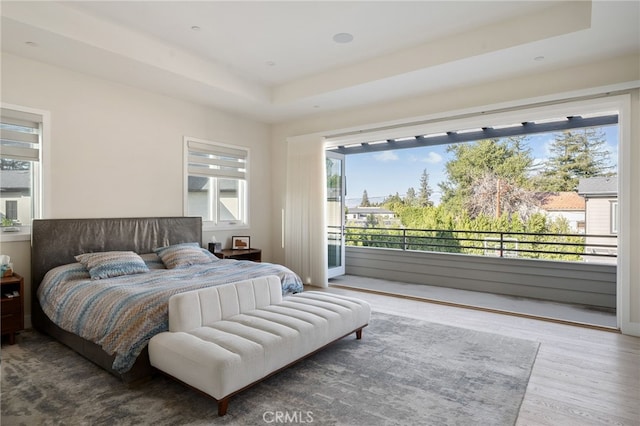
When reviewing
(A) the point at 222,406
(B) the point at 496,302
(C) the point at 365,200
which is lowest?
(B) the point at 496,302

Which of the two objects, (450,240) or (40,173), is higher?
(40,173)

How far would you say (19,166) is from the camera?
3.63m

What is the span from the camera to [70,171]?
3902 millimetres

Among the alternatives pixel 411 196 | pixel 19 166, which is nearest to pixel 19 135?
pixel 19 166

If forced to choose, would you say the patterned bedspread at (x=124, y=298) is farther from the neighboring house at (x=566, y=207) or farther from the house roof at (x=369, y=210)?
the neighboring house at (x=566, y=207)

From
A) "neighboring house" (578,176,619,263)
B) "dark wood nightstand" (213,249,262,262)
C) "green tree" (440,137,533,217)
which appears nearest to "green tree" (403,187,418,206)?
"green tree" (440,137,533,217)

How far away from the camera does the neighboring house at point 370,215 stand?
9137 millimetres

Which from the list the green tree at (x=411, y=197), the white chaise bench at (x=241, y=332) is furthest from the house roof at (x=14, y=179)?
the green tree at (x=411, y=197)

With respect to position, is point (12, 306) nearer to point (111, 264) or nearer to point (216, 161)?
point (111, 264)

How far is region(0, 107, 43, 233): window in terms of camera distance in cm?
350

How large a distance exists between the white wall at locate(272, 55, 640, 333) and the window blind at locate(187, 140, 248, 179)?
1.05m

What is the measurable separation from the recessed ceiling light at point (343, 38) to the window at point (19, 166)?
10.2 ft

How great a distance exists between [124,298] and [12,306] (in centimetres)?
132

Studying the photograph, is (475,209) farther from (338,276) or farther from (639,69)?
(639,69)
